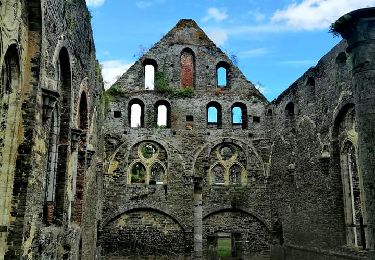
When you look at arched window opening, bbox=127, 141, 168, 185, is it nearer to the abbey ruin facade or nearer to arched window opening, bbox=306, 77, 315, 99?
the abbey ruin facade

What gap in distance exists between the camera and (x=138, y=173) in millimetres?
17969

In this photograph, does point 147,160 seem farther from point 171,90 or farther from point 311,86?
point 311,86

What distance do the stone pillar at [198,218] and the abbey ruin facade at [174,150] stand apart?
4 cm

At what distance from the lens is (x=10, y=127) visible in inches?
243

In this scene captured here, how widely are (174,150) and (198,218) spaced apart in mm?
2916

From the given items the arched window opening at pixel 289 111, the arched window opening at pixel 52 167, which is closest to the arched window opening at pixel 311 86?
the arched window opening at pixel 289 111

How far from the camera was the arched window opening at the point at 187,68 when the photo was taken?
1817cm

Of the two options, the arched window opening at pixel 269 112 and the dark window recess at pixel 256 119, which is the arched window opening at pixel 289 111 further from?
the dark window recess at pixel 256 119

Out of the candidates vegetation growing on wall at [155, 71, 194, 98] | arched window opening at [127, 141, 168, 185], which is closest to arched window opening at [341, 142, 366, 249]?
arched window opening at [127, 141, 168, 185]

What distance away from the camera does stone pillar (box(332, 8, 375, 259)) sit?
4.10m

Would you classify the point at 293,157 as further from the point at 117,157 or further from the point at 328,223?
the point at 117,157

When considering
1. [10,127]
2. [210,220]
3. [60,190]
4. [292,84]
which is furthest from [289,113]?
[10,127]

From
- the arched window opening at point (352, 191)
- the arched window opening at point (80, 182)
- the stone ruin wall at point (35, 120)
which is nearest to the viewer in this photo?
the stone ruin wall at point (35, 120)

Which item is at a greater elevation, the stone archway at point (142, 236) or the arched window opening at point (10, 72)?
the arched window opening at point (10, 72)
